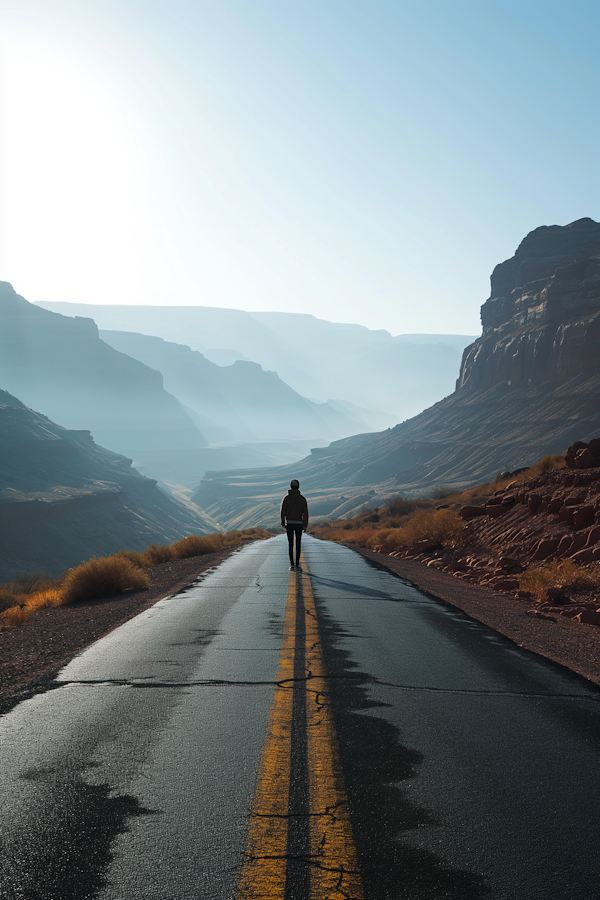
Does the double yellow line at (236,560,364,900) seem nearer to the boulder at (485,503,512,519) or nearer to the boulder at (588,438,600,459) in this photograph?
the boulder at (485,503,512,519)

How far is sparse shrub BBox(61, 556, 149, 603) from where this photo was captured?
39.5 ft

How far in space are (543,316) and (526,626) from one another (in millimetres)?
134422

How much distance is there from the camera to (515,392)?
12556cm

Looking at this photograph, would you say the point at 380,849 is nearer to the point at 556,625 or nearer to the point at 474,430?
the point at 556,625

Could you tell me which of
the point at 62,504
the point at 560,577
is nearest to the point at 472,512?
the point at 560,577

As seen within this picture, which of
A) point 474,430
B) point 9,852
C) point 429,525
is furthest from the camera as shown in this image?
point 474,430

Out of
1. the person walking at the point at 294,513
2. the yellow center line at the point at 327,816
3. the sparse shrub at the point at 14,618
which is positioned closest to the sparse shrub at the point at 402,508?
the person walking at the point at 294,513

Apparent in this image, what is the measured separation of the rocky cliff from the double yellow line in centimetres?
8924

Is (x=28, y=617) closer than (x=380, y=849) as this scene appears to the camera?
No

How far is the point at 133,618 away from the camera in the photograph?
860 centimetres

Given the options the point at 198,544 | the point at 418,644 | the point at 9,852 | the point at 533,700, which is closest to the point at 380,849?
the point at 9,852

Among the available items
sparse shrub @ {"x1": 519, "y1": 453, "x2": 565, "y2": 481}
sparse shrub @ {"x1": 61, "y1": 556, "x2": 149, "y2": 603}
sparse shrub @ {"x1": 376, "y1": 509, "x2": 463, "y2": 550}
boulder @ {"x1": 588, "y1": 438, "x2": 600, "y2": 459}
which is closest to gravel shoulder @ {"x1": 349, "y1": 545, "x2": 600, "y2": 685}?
sparse shrub @ {"x1": 376, "y1": 509, "x2": 463, "y2": 550}

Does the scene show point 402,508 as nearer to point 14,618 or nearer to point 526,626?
point 526,626

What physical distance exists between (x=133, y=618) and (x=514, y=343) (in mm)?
134770
